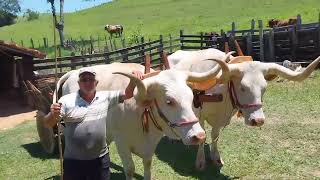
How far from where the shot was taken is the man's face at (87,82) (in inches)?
208

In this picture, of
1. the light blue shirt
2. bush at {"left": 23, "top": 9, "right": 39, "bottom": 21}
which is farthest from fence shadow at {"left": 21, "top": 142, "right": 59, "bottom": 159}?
bush at {"left": 23, "top": 9, "right": 39, "bottom": 21}

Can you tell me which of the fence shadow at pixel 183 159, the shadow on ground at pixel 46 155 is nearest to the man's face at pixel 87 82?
the shadow on ground at pixel 46 155

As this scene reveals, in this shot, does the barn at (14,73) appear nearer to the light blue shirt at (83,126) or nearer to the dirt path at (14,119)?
the dirt path at (14,119)

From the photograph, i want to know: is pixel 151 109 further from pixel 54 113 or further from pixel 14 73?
pixel 14 73

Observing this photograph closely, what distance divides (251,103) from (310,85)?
354 inches

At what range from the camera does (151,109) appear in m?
6.09

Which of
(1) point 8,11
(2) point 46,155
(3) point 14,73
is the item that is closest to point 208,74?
(2) point 46,155

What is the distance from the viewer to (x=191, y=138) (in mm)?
5312

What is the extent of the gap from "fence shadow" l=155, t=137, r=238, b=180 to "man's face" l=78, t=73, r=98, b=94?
3545 millimetres

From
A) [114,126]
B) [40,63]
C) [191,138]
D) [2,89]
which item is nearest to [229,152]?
[114,126]

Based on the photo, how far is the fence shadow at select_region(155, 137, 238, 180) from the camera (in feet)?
27.4

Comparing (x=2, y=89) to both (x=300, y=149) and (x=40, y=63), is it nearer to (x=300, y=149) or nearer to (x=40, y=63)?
(x=40, y=63)

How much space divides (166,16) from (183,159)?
4630cm

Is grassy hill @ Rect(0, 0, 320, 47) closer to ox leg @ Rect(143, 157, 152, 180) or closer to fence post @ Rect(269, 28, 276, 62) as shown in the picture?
fence post @ Rect(269, 28, 276, 62)
